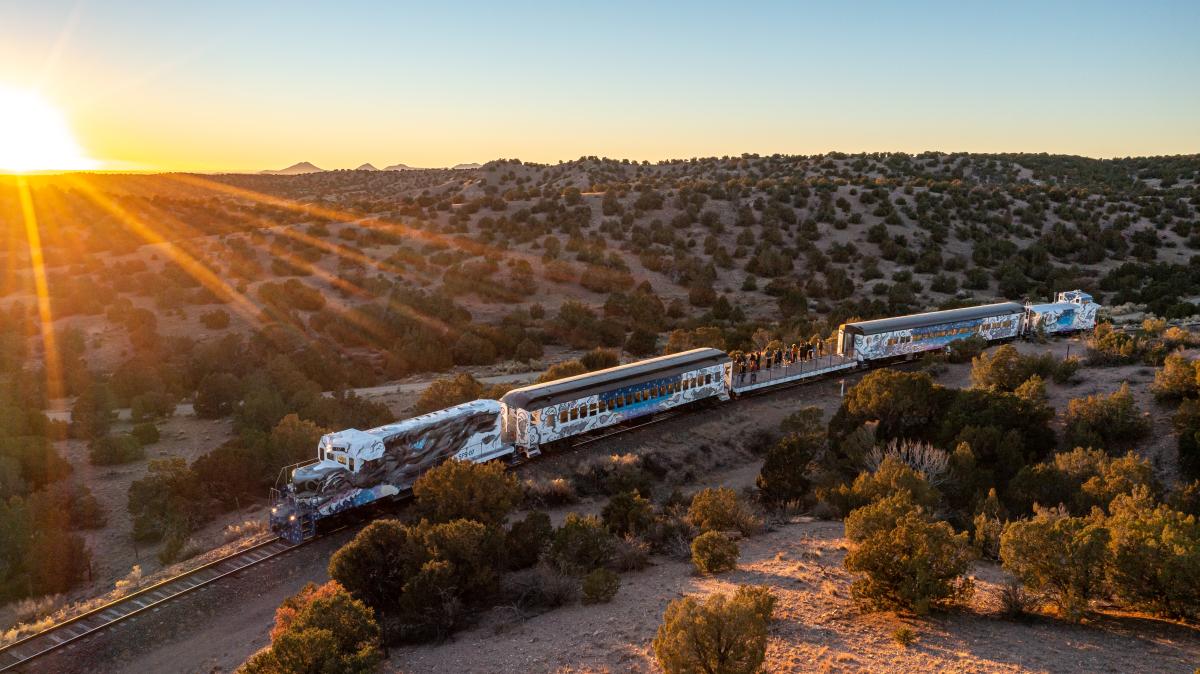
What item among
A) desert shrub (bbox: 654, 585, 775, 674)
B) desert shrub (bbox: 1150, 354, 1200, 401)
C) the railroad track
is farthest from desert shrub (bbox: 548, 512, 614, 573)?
desert shrub (bbox: 1150, 354, 1200, 401)

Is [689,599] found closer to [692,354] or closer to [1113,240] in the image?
[692,354]

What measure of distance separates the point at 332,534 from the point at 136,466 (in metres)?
13.1

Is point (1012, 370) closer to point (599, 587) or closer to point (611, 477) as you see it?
point (611, 477)

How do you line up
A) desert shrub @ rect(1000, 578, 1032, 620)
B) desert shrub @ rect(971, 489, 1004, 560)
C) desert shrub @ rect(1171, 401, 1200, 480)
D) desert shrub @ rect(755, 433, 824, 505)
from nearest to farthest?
desert shrub @ rect(1000, 578, 1032, 620) → desert shrub @ rect(971, 489, 1004, 560) → desert shrub @ rect(1171, 401, 1200, 480) → desert shrub @ rect(755, 433, 824, 505)

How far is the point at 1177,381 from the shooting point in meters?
25.2

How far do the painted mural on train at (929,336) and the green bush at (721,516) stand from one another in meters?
20.0

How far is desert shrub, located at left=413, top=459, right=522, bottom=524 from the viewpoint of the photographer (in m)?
18.8

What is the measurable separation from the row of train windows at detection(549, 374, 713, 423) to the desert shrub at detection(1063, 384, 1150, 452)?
43.3 ft

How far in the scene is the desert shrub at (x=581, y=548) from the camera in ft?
55.1

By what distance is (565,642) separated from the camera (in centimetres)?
1356

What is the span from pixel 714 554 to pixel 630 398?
12.8m

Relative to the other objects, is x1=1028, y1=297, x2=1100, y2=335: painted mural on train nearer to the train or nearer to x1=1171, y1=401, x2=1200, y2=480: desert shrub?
the train

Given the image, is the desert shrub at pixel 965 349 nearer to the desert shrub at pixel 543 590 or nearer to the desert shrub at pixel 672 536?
the desert shrub at pixel 672 536

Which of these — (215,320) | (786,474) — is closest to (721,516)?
(786,474)
